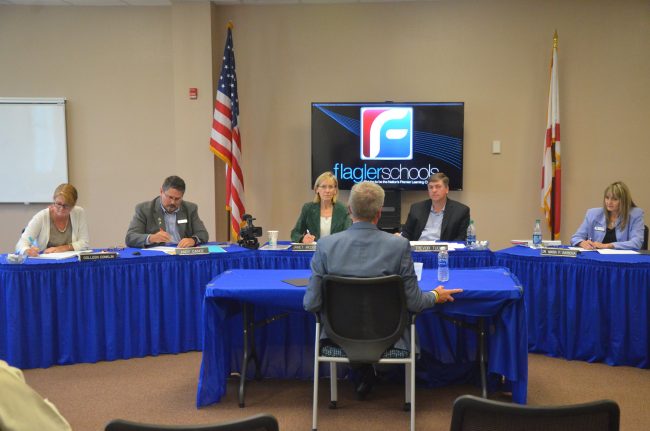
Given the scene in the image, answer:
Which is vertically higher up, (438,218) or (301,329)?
(438,218)

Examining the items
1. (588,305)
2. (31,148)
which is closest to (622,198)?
(588,305)

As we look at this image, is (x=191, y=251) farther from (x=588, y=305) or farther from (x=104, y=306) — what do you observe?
(x=588, y=305)

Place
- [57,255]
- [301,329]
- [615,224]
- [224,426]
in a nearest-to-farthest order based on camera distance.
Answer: [224,426] < [301,329] < [57,255] < [615,224]

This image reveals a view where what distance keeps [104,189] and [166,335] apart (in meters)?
2.98

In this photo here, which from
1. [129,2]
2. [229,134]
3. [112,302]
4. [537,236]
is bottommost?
[112,302]

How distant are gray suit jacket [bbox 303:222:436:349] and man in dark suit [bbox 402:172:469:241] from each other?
213 centimetres

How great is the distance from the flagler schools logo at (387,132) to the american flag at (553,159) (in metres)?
1.36

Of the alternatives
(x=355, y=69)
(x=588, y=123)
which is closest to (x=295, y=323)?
(x=355, y=69)

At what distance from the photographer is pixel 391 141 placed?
636cm

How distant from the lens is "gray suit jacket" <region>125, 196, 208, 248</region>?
4664 mm

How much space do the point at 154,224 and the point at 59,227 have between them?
0.67m

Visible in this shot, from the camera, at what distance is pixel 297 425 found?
3221 mm

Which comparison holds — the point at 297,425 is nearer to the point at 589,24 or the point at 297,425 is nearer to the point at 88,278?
the point at 88,278

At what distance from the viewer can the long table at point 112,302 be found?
13.1 ft
